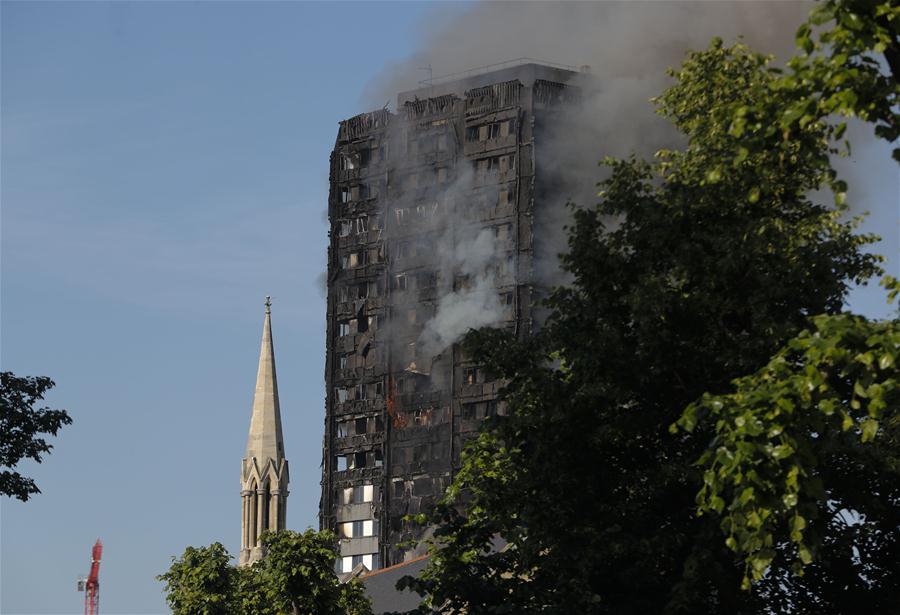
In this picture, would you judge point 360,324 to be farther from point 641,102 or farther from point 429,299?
point 641,102

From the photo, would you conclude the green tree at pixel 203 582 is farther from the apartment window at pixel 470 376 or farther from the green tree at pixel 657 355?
the apartment window at pixel 470 376

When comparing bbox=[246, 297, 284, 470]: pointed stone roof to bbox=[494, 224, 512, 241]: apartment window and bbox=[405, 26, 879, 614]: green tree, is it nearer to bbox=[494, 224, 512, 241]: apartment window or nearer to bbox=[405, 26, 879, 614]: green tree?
bbox=[494, 224, 512, 241]: apartment window

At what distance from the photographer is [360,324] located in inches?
7288

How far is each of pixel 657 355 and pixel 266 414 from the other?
463ft

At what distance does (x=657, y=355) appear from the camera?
1417 inches

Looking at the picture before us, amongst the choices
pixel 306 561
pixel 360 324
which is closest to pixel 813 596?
pixel 306 561

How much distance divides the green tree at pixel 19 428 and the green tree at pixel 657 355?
1222 cm

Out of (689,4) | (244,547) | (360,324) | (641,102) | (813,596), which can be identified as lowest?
(813,596)

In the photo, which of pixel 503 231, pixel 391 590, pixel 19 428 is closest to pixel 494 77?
pixel 503 231

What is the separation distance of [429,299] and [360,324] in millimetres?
9501

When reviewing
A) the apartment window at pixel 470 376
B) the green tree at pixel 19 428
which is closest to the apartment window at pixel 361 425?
the apartment window at pixel 470 376

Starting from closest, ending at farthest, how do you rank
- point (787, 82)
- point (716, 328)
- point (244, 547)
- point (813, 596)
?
point (787, 82) < point (716, 328) < point (813, 596) < point (244, 547)

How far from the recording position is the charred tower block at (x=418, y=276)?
17250cm

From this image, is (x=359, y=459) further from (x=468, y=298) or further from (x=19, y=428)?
(x=19, y=428)
